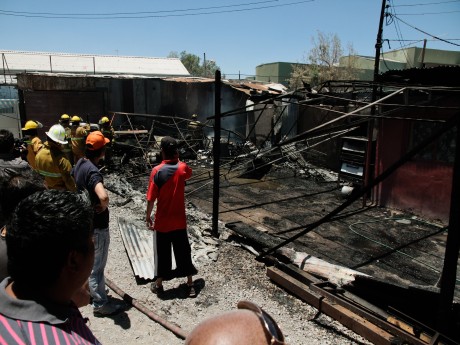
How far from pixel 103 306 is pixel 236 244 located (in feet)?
8.17

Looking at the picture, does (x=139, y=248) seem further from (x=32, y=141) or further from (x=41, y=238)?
(x=41, y=238)

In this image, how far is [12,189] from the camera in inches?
83.9

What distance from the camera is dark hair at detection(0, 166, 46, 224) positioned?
2125 mm

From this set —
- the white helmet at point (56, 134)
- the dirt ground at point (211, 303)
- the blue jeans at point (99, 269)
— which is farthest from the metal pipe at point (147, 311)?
the white helmet at point (56, 134)

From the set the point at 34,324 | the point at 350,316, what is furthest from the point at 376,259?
the point at 34,324

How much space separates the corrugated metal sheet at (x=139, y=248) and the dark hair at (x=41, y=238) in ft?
11.9

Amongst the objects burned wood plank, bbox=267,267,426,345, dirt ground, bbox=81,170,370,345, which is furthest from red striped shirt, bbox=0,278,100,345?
burned wood plank, bbox=267,267,426,345

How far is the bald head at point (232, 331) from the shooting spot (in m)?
1.05

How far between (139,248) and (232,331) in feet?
15.3

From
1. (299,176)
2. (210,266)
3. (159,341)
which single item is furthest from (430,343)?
(299,176)

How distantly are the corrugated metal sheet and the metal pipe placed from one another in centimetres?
43

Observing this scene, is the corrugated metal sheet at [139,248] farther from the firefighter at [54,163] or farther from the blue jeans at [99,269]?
the firefighter at [54,163]

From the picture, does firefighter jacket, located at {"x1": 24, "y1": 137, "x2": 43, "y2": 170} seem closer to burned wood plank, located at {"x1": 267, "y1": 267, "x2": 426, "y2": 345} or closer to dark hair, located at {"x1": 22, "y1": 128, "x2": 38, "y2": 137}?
dark hair, located at {"x1": 22, "y1": 128, "x2": 38, "y2": 137}

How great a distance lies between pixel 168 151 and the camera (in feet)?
14.0
